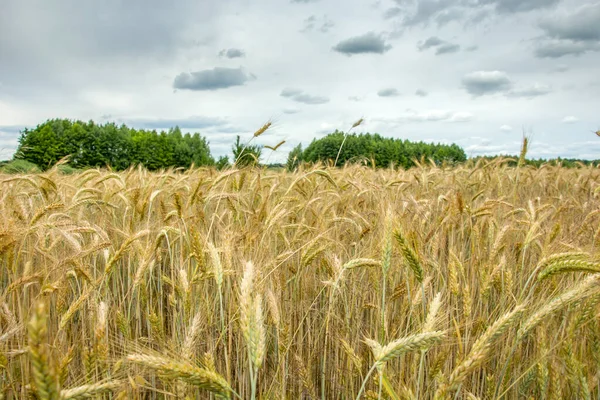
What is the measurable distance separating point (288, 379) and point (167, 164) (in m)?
21.8

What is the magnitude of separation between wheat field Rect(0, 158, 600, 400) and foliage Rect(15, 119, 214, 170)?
16.6m

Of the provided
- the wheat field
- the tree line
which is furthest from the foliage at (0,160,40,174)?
the tree line

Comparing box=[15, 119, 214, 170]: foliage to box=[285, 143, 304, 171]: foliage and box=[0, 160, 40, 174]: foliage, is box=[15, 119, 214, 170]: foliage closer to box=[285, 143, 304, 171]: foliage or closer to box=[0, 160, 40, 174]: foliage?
box=[0, 160, 40, 174]: foliage

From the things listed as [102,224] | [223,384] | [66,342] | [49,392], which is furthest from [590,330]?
[102,224]

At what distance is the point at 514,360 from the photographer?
1824mm

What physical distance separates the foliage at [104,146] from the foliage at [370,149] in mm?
6940

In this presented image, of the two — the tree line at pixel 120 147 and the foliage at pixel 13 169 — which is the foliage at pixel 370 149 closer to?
the tree line at pixel 120 147

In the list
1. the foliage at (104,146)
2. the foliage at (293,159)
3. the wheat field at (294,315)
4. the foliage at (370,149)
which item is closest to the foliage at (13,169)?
the wheat field at (294,315)

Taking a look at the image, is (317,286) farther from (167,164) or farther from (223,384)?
(167,164)

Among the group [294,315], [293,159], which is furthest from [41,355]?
[293,159]

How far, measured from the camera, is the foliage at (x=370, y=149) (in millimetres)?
25547

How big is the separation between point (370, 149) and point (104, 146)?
1644 cm

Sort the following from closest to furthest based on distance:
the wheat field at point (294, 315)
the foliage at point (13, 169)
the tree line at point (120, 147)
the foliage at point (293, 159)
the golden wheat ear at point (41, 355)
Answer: the golden wheat ear at point (41, 355)
the wheat field at point (294, 315)
the foliage at point (13, 169)
the foliage at point (293, 159)
the tree line at point (120, 147)

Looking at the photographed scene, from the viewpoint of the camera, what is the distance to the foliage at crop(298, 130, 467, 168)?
1006 inches
